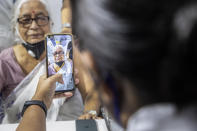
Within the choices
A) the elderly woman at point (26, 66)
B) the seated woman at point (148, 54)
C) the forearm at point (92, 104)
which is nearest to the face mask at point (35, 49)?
the elderly woman at point (26, 66)

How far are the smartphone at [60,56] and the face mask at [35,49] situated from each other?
0.22 metres


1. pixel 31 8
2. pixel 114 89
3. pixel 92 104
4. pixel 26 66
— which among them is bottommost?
pixel 92 104

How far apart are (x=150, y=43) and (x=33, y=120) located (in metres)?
0.46

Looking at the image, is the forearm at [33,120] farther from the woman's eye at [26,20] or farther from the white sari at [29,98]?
the woman's eye at [26,20]

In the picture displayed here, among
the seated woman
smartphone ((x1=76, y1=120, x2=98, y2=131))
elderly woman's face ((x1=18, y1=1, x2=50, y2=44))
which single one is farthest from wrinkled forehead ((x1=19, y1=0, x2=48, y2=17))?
the seated woman

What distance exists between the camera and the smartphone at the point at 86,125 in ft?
2.39

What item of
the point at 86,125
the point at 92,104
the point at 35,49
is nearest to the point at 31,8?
the point at 35,49

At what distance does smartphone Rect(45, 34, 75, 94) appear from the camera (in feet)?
2.89

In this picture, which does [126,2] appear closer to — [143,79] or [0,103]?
[143,79]

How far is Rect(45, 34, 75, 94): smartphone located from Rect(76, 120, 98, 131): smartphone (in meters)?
0.21

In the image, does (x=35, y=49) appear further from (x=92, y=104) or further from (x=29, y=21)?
(x=92, y=104)

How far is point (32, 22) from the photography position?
1095 mm

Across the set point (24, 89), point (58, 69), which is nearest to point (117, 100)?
point (58, 69)

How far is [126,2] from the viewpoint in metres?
0.22
